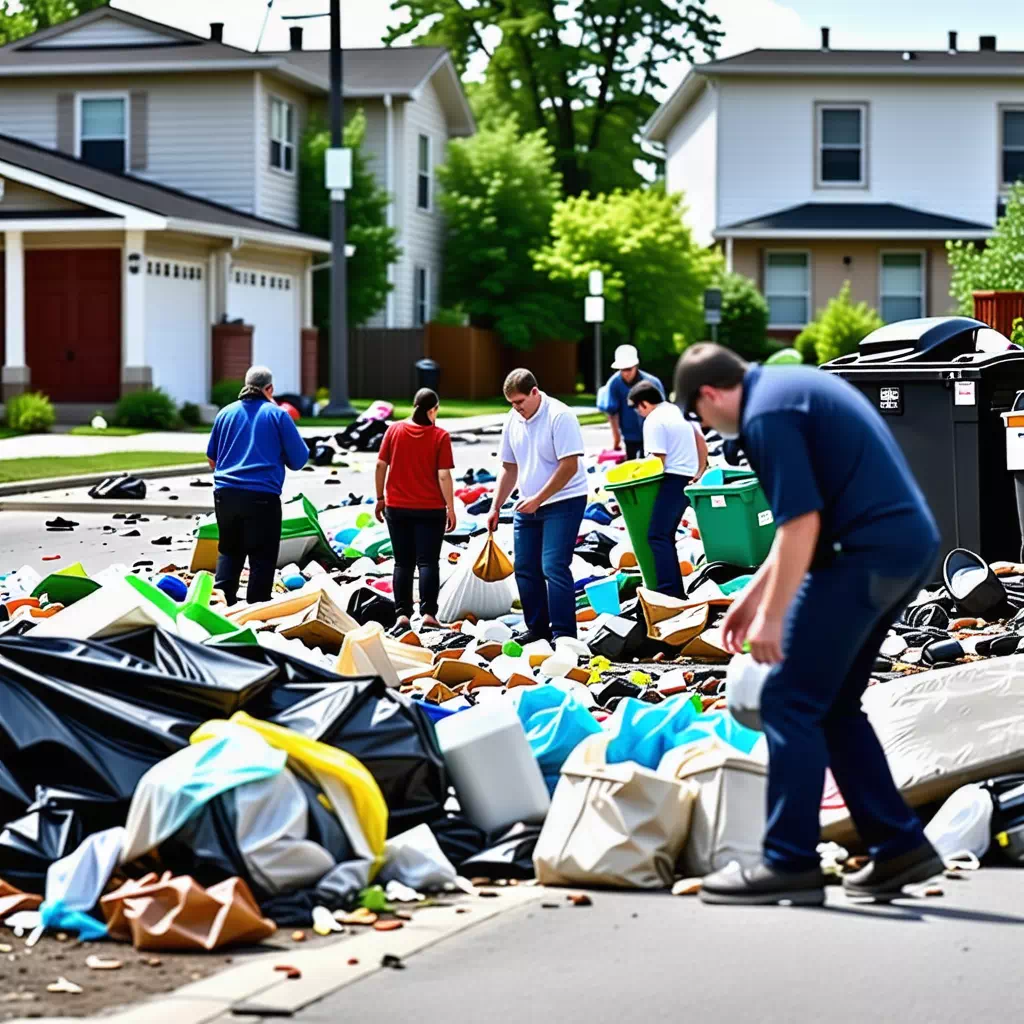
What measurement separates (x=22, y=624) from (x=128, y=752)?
3.29 metres

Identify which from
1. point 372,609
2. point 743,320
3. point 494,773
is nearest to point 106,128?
point 743,320

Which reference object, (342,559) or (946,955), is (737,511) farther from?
(946,955)

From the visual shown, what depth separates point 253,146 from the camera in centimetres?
4253

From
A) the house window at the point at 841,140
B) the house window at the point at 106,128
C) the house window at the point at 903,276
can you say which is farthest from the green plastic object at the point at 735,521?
the house window at the point at 841,140

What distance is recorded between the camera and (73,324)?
3684 centimetres

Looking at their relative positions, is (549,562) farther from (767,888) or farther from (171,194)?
(171,194)

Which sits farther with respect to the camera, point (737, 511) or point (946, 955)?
point (737, 511)

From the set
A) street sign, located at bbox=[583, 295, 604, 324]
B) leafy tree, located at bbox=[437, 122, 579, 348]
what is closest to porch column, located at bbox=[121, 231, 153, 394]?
street sign, located at bbox=[583, 295, 604, 324]

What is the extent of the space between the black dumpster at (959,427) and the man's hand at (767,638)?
8.10 meters

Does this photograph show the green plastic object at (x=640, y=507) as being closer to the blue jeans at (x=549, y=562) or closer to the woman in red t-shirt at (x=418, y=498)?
the woman in red t-shirt at (x=418, y=498)

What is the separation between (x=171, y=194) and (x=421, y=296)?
1047 cm

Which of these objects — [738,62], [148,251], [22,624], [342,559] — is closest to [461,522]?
[342,559]

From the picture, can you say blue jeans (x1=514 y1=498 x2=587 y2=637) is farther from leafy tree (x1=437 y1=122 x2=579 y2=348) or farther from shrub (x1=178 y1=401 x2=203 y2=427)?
leafy tree (x1=437 y1=122 x2=579 y2=348)

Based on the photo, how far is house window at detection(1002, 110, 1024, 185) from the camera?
169ft
